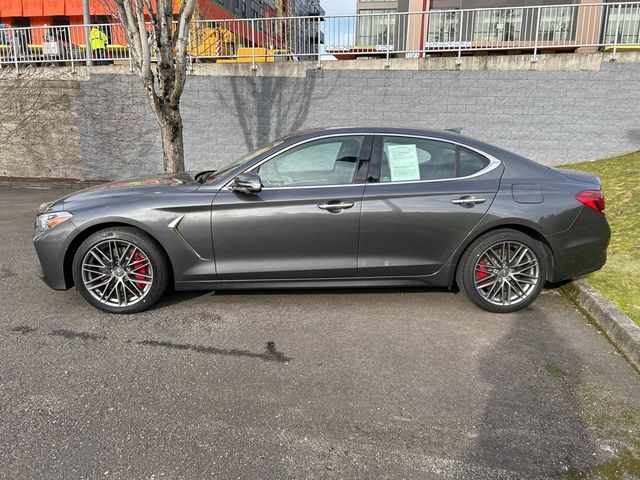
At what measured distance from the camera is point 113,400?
2.83 m

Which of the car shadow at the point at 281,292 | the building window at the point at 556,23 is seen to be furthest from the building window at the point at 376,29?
the car shadow at the point at 281,292

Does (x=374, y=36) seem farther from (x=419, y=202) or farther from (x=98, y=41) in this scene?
(x=419, y=202)

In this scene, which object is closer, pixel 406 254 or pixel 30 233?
pixel 406 254

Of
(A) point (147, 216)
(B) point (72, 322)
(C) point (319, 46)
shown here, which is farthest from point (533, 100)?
(B) point (72, 322)

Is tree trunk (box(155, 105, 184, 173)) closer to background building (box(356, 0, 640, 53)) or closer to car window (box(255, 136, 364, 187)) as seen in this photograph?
car window (box(255, 136, 364, 187))

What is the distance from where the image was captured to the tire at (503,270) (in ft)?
13.2

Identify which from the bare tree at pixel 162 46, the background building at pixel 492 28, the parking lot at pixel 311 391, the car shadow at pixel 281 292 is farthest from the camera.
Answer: the background building at pixel 492 28

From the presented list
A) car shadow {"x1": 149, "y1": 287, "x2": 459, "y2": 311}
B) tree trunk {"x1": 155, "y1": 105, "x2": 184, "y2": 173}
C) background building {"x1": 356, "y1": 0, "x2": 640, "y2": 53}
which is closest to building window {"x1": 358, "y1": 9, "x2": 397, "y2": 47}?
background building {"x1": 356, "y1": 0, "x2": 640, "y2": 53}

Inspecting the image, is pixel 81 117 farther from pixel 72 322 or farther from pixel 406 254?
pixel 406 254

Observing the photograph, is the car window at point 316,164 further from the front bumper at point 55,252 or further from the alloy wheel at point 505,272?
the front bumper at point 55,252

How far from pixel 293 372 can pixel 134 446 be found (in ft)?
3.50

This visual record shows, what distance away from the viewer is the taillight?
13.2 feet

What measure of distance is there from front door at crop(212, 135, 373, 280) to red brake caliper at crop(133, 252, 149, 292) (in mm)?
613

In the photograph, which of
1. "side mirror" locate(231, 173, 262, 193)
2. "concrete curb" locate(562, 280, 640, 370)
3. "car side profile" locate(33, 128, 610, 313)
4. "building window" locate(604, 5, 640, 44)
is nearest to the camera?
"concrete curb" locate(562, 280, 640, 370)
